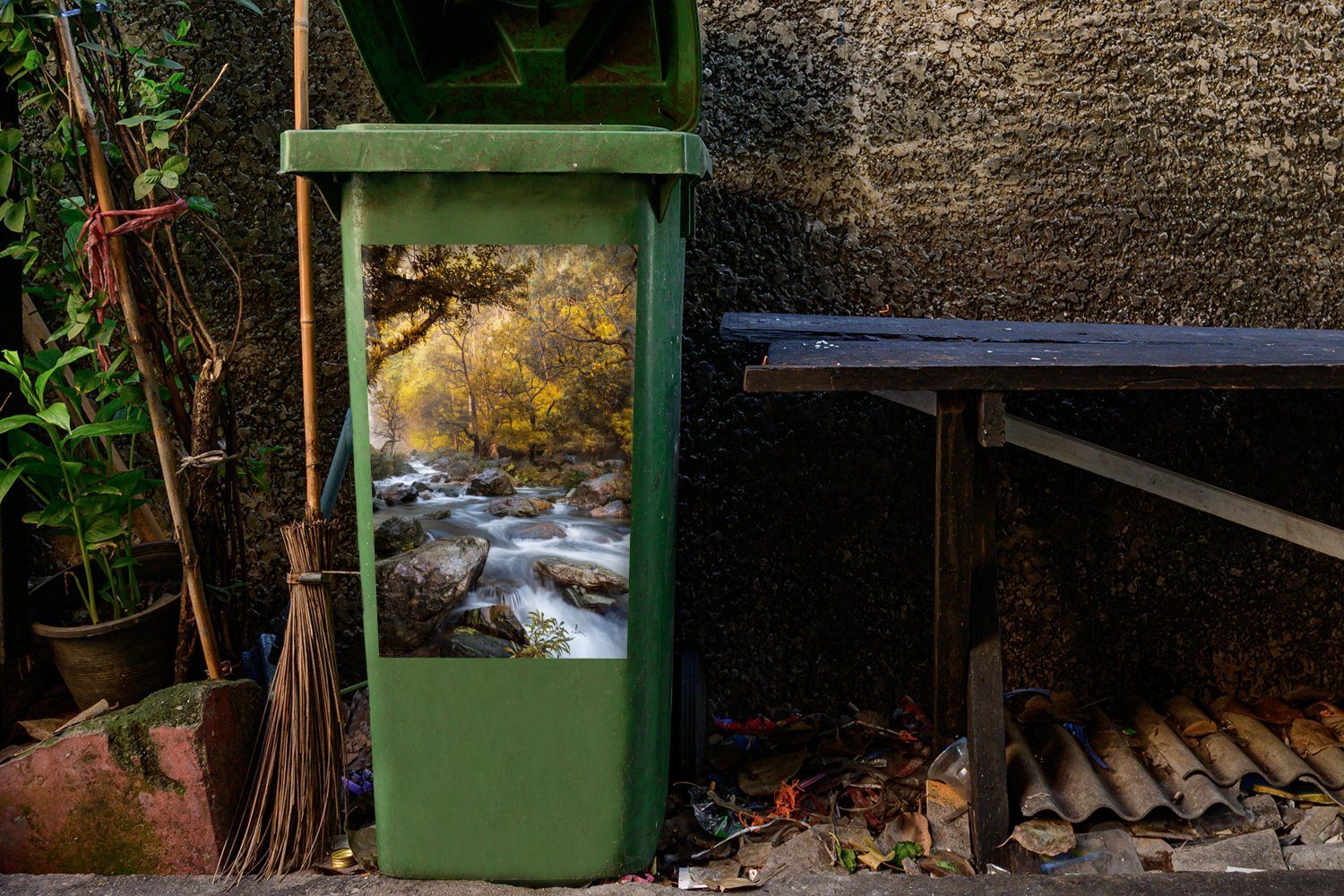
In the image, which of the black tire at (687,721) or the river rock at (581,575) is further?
the black tire at (687,721)

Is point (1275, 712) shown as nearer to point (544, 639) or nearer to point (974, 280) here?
point (974, 280)

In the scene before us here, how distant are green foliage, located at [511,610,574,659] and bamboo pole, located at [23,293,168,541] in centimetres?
114

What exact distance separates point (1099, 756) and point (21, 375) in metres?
2.61

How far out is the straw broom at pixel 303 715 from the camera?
192 centimetres

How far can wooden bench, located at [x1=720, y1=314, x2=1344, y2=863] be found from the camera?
167 centimetres

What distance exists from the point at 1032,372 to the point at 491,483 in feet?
3.34

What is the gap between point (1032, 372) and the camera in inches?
66.2

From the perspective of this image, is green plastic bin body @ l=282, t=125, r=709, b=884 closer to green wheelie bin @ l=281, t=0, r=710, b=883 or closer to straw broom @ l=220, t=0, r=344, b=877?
green wheelie bin @ l=281, t=0, r=710, b=883

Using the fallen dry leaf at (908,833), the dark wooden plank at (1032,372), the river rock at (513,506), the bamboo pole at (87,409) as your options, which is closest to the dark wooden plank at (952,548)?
the dark wooden plank at (1032,372)

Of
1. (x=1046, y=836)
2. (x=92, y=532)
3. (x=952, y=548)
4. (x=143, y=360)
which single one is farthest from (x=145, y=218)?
(x=1046, y=836)

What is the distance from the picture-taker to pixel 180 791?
1.88m

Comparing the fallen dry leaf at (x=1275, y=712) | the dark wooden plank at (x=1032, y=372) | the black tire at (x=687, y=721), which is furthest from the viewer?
the fallen dry leaf at (x=1275, y=712)

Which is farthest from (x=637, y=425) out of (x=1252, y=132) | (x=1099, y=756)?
(x=1252, y=132)

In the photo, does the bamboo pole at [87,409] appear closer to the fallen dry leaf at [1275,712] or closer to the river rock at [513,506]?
the river rock at [513,506]
